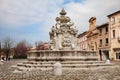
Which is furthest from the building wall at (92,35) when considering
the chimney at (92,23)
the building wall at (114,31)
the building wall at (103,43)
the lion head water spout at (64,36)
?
the lion head water spout at (64,36)

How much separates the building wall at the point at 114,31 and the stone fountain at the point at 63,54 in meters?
28.3

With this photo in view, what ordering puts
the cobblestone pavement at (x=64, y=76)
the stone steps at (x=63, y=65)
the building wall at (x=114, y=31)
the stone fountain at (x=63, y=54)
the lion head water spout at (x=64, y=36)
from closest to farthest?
1. the cobblestone pavement at (x=64, y=76)
2. the stone steps at (x=63, y=65)
3. the stone fountain at (x=63, y=54)
4. the lion head water spout at (x=64, y=36)
5. the building wall at (x=114, y=31)

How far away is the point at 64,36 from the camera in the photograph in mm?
26797

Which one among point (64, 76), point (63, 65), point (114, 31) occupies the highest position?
point (114, 31)

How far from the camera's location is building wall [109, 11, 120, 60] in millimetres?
54034

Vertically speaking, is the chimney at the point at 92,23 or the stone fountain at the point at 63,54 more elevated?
the chimney at the point at 92,23

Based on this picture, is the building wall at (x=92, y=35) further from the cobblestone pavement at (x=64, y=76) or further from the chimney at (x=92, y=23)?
the cobblestone pavement at (x=64, y=76)

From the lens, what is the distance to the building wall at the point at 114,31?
54.0 m

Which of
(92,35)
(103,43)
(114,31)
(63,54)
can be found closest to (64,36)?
(63,54)

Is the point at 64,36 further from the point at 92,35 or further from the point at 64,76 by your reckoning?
the point at 92,35

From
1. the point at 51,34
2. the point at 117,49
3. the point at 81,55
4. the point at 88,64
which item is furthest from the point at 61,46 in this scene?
the point at 117,49

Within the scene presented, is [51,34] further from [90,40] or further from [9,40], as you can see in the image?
[9,40]

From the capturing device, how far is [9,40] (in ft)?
295

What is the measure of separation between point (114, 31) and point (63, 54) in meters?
35.9
